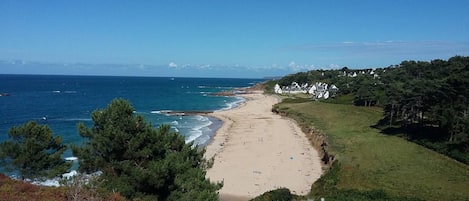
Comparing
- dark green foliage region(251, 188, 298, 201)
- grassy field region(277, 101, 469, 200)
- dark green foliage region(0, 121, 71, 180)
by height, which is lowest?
dark green foliage region(251, 188, 298, 201)

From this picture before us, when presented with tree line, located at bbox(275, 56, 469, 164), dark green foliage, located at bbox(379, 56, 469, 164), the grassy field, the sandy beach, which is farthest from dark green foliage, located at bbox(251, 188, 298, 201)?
dark green foliage, located at bbox(379, 56, 469, 164)

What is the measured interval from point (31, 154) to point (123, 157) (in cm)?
544

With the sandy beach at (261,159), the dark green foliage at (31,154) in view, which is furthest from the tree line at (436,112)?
the dark green foliage at (31,154)

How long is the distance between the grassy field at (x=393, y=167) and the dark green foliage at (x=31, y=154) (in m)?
16.6

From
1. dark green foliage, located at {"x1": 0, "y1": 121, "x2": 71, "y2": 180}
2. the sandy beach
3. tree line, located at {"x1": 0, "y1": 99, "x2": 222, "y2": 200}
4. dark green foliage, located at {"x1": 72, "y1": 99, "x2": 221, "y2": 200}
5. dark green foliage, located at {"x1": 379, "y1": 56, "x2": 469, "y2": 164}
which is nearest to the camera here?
dark green foliage, located at {"x1": 72, "y1": 99, "x2": 221, "y2": 200}

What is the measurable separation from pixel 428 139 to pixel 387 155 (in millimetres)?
8445

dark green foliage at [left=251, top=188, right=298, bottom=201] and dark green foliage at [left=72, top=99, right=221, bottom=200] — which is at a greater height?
dark green foliage at [left=72, top=99, right=221, bottom=200]

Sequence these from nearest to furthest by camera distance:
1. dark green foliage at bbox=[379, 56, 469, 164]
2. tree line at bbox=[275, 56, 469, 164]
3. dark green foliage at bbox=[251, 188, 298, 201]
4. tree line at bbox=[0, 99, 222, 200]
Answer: tree line at bbox=[0, 99, 222, 200]
dark green foliage at bbox=[251, 188, 298, 201]
dark green foliage at bbox=[379, 56, 469, 164]
tree line at bbox=[275, 56, 469, 164]

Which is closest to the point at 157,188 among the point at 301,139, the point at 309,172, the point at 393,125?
the point at 309,172

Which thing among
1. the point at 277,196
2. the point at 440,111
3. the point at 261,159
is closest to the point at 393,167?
the point at 277,196

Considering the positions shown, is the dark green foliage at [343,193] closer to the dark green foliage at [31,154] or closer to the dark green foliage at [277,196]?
the dark green foliage at [277,196]

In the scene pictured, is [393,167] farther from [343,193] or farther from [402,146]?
[402,146]

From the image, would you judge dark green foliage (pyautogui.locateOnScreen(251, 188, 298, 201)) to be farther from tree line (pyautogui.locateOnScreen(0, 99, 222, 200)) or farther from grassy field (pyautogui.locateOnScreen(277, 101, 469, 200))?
tree line (pyautogui.locateOnScreen(0, 99, 222, 200))

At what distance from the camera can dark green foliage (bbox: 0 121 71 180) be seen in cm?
1995
